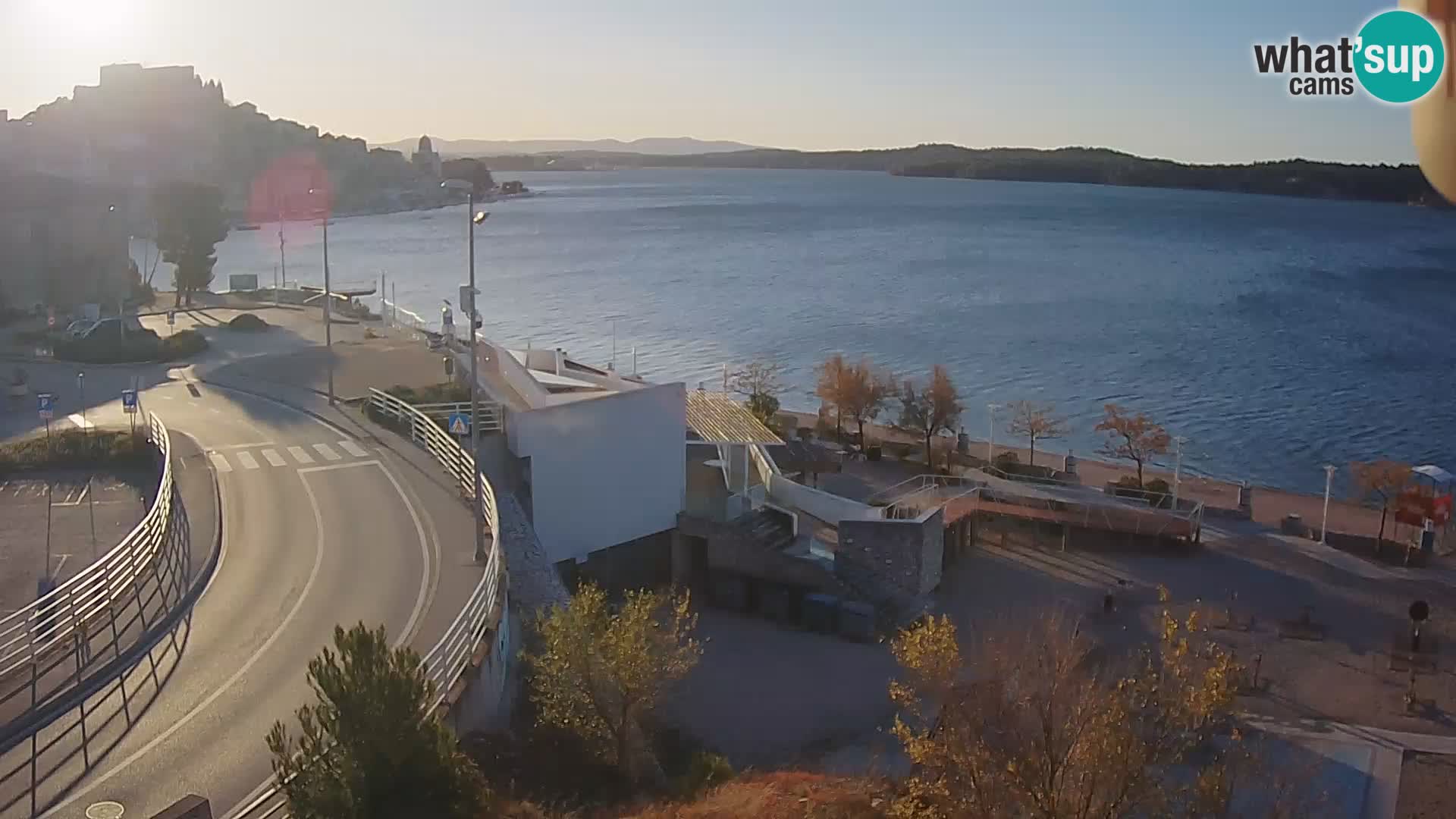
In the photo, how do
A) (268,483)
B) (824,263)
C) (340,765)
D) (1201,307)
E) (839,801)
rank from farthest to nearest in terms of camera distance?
(824,263) < (1201,307) < (268,483) < (839,801) < (340,765)

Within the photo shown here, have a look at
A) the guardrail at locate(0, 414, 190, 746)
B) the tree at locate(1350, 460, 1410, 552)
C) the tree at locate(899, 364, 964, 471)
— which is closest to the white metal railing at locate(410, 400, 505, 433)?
the guardrail at locate(0, 414, 190, 746)

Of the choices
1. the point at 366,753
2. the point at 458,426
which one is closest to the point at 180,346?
the point at 458,426

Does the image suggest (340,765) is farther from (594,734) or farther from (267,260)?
(267,260)

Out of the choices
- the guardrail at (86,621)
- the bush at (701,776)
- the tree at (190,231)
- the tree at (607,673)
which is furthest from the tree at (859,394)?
the tree at (190,231)

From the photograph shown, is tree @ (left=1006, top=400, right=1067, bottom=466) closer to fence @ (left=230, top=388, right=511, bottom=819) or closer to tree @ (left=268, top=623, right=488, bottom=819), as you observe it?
fence @ (left=230, top=388, right=511, bottom=819)

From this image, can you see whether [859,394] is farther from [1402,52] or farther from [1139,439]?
[1402,52]

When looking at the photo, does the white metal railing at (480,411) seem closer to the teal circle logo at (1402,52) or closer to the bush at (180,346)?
the bush at (180,346)

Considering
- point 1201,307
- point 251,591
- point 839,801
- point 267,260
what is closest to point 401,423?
point 251,591
